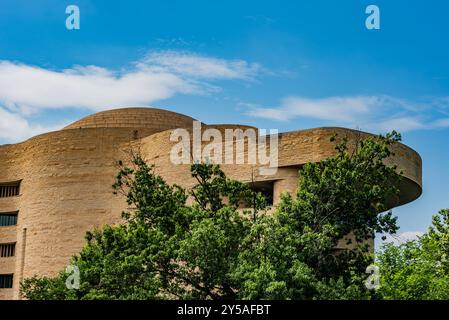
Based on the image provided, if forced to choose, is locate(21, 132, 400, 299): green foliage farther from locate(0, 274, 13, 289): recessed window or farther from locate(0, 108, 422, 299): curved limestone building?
locate(0, 274, 13, 289): recessed window

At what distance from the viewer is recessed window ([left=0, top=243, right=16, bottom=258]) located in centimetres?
4081

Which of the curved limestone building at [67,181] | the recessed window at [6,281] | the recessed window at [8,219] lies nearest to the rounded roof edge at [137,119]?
the curved limestone building at [67,181]

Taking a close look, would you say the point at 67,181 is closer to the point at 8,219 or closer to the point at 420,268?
the point at 8,219

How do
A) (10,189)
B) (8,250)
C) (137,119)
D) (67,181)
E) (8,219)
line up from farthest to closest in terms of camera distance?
1. (10,189)
2. (8,219)
3. (8,250)
4. (137,119)
5. (67,181)

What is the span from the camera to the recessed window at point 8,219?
4106cm

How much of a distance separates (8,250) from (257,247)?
23722 mm

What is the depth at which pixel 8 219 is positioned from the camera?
4128 centimetres

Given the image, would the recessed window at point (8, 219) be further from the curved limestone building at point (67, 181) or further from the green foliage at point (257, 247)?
the green foliage at point (257, 247)

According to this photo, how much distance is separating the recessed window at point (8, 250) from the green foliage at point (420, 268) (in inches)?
779

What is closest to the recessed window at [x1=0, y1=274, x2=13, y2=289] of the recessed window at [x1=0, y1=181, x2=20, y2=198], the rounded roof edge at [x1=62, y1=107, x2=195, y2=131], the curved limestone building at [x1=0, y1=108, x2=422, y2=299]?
the curved limestone building at [x1=0, y1=108, x2=422, y2=299]

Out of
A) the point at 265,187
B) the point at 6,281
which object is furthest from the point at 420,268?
the point at 6,281

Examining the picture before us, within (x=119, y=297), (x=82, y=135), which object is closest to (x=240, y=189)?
(x=119, y=297)

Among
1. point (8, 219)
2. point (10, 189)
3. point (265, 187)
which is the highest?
point (10, 189)
